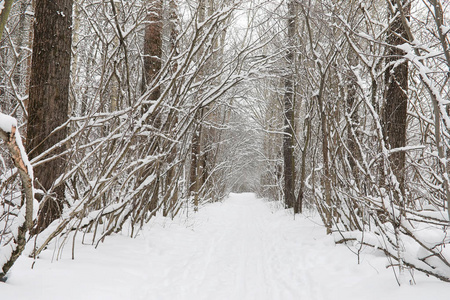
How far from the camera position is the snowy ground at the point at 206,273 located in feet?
8.08

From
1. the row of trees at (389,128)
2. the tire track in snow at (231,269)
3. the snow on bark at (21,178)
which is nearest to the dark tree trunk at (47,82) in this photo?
the snow on bark at (21,178)

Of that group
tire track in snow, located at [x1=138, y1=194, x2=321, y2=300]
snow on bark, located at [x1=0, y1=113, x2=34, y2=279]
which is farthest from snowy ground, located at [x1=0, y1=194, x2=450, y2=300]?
snow on bark, located at [x1=0, y1=113, x2=34, y2=279]

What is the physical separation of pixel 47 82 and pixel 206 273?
2.99 metres

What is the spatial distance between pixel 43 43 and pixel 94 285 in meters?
2.71

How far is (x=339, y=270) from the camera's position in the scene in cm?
364

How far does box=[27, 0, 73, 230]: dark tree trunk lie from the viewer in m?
3.42

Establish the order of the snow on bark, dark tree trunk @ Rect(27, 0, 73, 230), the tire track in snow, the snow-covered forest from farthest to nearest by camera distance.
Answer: dark tree trunk @ Rect(27, 0, 73, 230) → the tire track in snow → the snow-covered forest → the snow on bark

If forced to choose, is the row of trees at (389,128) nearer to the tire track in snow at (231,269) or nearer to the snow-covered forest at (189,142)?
the snow-covered forest at (189,142)

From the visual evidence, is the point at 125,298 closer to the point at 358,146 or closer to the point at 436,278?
the point at 436,278

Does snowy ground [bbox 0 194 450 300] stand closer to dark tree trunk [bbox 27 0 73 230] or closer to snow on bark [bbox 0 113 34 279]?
snow on bark [bbox 0 113 34 279]

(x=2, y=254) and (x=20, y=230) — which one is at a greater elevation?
(x=20, y=230)

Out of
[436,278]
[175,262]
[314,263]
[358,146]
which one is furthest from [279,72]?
[436,278]

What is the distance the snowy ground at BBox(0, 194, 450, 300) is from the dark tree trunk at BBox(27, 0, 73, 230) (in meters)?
0.96

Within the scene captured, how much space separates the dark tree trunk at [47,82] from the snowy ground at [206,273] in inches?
37.9
